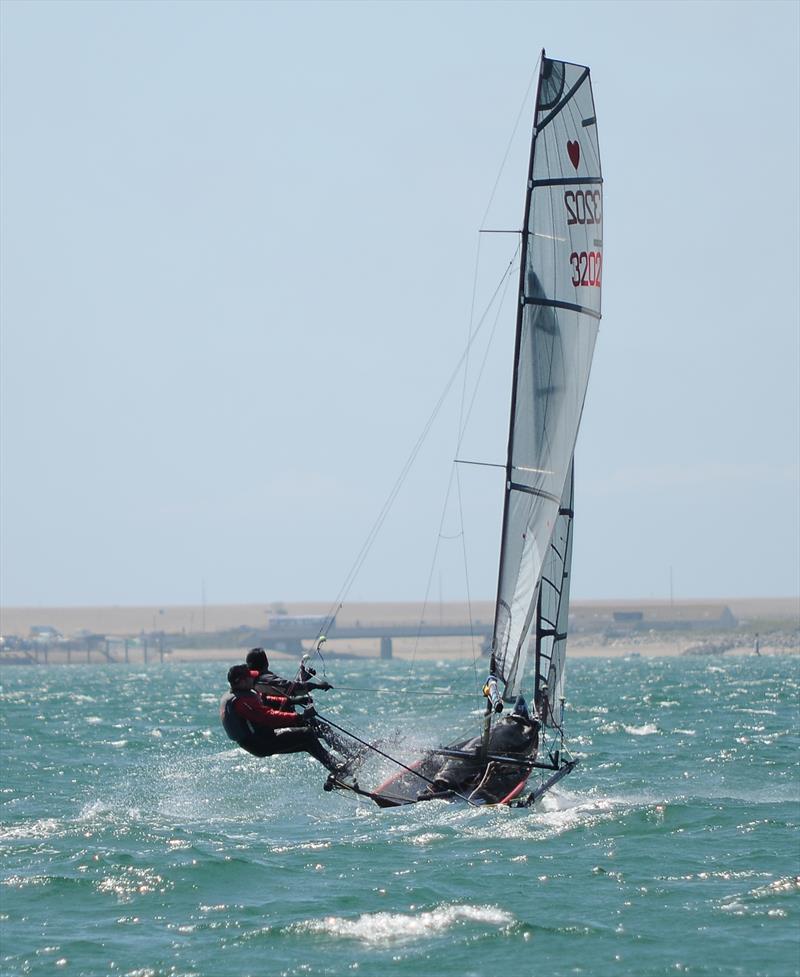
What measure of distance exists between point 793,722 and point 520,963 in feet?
88.3

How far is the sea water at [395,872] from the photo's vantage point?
13.5 meters

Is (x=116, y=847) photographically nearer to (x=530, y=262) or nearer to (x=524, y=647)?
(x=524, y=647)

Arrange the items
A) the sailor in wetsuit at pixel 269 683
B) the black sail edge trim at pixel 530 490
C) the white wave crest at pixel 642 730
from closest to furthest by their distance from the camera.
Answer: the sailor in wetsuit at pixel 269 683 → the black sail edge trim at pixel 530 490 → the white wave crest at pixel 642 730

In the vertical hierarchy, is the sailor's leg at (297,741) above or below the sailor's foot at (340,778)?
above

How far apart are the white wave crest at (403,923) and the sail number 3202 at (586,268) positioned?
9.43m

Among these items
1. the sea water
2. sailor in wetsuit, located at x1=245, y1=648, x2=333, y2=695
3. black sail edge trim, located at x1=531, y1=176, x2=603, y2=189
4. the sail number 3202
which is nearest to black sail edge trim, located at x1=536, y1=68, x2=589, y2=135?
black sail edge trim, located at x1=531, y1=176, x2=603, y2=189

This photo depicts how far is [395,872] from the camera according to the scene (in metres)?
16.8

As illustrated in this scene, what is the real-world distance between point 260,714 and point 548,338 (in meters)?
6.43

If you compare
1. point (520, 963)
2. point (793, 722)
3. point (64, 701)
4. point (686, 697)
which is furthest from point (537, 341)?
point (64, 701)

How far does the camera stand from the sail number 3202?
21.3 meters

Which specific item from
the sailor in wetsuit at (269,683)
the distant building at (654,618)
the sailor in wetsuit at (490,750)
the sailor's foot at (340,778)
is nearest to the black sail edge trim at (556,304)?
the sailor in wetsuit at (490,750)

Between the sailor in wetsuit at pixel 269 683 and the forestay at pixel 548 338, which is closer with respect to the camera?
the sailor in wetsuit at pixel 269 683

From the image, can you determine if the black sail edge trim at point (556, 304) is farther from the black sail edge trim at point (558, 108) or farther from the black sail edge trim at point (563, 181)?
the black sail edge trim at point (558, 108)

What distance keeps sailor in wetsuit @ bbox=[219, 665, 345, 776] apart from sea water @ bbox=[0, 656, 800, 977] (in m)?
1.15
